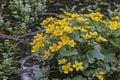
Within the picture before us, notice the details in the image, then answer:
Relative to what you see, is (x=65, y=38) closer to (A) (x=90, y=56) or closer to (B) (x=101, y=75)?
(A) (x=90, y=56)

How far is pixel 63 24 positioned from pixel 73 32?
109mm

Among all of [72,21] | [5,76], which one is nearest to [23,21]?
[5,76]

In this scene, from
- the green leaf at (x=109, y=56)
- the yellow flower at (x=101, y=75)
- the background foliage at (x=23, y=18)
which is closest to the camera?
the yellow flower at (x=101, y=75)

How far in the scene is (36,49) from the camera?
9.98 feet

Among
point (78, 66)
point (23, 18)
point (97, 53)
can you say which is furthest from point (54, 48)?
point (23, 18)

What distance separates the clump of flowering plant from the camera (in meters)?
2.91

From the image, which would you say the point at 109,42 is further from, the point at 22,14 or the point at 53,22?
the point at 22,14

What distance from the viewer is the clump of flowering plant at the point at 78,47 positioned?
2908mm

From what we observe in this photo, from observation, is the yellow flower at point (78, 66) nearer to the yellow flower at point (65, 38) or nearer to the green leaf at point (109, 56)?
the yellow flower at point (65, 38)

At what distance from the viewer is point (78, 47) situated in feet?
10.1

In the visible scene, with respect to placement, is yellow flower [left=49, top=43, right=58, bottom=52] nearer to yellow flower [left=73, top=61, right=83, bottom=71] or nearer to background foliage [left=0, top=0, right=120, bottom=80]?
yellow flower [left=73, top=61, right=83, bottom=71]

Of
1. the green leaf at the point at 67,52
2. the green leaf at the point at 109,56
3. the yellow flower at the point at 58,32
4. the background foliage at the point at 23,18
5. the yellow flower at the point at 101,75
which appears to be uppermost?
the yellow flower at the point at 58,32

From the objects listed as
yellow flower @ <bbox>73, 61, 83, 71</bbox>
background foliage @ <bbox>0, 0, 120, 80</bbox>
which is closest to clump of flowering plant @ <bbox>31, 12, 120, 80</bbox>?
yellow flower @ <bbox>73, 61, 83, 71</bbox>

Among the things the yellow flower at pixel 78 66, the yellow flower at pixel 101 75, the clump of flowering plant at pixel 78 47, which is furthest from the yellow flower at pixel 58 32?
the yellow flower at pixel 101 75
